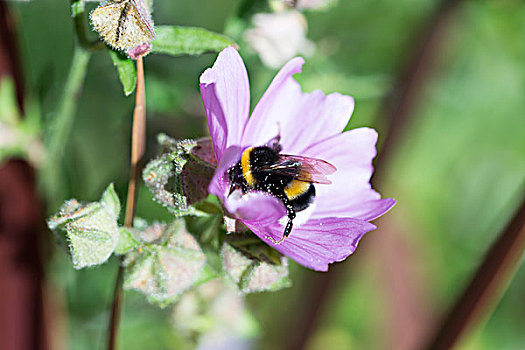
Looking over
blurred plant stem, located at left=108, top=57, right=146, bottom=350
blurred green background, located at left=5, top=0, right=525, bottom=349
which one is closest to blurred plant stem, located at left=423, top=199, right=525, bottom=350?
blurred green background, located at left=5, top=0, right=525, bottom=349

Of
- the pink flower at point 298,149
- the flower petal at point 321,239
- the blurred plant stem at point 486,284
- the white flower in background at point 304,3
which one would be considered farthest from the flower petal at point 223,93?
the blurred plant stem at point 486,284

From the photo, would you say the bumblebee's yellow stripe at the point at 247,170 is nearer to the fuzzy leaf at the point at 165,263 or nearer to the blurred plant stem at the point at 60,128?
the fuzzy leaf at the point at 165,263

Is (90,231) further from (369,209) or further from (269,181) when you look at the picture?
(369,209)

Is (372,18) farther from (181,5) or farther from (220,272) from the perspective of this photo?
(220,272)

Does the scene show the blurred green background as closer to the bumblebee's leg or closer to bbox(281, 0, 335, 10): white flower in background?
bbox(281, 0, 335, 10): white flower in background

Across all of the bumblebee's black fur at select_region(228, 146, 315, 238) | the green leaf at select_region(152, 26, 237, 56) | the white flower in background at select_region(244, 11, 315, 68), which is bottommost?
the bumblebee's black fur at select_region(228, 146, 315, 238)

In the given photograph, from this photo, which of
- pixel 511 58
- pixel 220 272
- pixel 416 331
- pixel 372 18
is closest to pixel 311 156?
pixel 220 272
